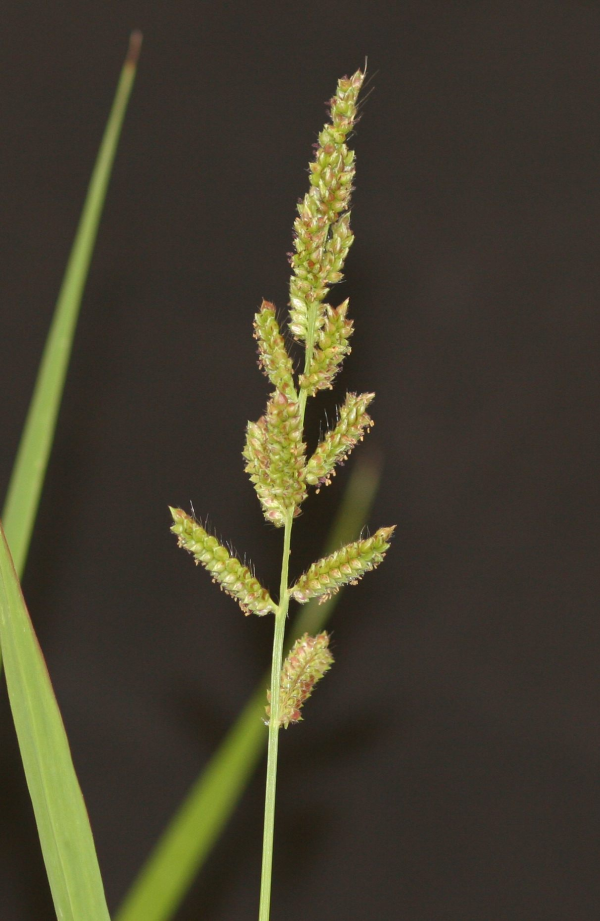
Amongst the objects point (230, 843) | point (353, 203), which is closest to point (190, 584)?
point (230, 843)

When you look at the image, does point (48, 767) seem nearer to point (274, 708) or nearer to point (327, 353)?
point (274, 708)

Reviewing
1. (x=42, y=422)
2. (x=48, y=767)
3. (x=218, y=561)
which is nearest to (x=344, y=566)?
(x=218, y=561)

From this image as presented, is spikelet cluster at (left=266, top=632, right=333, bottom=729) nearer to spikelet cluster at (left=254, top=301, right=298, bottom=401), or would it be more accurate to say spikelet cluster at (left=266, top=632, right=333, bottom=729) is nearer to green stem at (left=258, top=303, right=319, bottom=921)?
green stem at (left=258, top=303, right=319, bottom=921)

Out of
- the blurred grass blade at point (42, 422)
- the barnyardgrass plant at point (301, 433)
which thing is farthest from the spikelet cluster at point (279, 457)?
the blurred grass blade at point (42, 422)

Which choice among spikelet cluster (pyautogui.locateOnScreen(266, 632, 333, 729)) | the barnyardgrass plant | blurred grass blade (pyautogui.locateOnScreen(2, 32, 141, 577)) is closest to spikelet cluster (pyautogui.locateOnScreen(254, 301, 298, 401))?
the barnyardgrass plant

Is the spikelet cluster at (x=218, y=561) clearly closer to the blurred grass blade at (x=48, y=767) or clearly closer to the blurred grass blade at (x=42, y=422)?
the blurred grass blade at (x=48, y=767)

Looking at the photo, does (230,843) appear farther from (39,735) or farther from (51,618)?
(39,735)
